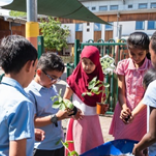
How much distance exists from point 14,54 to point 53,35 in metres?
18.8

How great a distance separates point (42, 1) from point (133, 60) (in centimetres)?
280

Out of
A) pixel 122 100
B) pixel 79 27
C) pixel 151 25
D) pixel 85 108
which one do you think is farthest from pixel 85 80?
pixel 79 27

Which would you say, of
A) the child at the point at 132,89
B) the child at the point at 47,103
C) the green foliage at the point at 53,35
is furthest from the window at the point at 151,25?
the child at the point at 47,103

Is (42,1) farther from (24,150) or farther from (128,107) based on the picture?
(24,150)

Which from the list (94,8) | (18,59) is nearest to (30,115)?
(18,59)

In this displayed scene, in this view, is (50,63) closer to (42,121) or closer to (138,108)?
(42,121)

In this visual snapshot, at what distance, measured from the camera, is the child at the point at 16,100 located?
888 mm

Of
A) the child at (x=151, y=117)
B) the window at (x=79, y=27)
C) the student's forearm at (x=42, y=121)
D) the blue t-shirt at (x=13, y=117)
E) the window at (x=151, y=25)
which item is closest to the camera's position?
the blue t-shirt at (x=13, y=117)

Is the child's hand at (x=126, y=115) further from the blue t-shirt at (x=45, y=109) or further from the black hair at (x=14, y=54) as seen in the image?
the black hair at (x=14, y=54)

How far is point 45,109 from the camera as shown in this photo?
1.62m

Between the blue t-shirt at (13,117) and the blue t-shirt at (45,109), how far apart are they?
25.3 inches

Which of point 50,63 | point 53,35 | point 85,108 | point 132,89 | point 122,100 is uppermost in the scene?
point 53,35

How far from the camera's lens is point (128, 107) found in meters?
2.05

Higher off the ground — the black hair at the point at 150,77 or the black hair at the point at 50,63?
the black hair at the point at 50,63
